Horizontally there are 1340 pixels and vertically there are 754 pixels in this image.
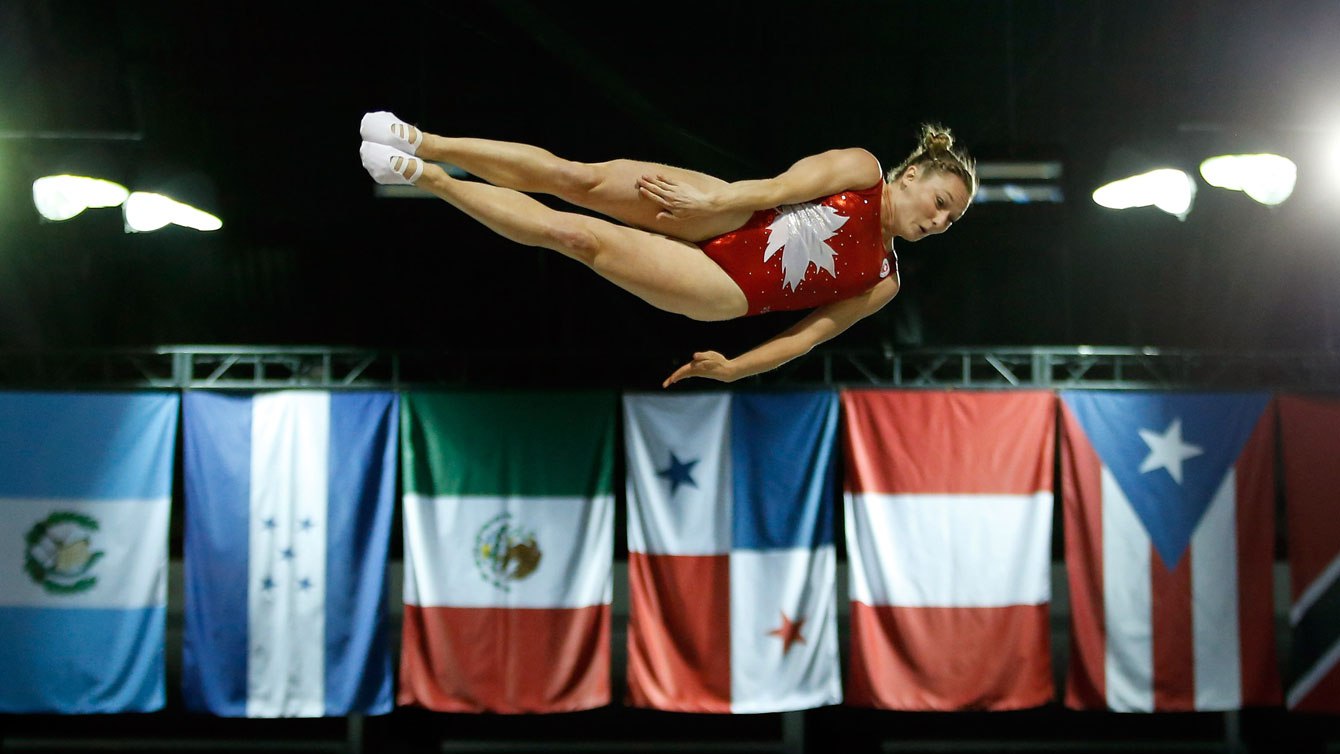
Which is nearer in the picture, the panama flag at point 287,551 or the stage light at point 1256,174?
the stage light at point 1256,174

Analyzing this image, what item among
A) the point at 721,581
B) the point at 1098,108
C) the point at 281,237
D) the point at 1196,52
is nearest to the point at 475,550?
the point at 721,581

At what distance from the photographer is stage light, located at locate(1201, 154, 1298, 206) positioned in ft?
17.4

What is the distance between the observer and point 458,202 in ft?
8.30

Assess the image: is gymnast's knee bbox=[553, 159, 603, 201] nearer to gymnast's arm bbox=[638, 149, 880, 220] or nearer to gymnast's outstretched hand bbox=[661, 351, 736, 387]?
gymnast's arm bbox=[638, 149, 880, 220]

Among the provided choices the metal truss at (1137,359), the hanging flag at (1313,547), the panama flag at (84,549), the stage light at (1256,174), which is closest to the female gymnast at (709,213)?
the metal truss at (1137,359)

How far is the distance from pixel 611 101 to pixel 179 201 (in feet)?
7.28

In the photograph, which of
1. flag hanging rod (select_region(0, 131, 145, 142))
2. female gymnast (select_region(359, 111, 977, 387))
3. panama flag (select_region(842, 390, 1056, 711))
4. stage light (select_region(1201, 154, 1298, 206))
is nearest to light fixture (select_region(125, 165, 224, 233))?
flag hanging rod (select_region(0, 131, 145, 142))

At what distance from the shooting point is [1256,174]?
5344mm

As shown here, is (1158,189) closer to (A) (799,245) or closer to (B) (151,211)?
(A) (799,245)

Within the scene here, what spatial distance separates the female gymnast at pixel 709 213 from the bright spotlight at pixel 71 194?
3.47 meters

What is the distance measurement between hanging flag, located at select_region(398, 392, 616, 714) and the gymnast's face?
3.15 meters

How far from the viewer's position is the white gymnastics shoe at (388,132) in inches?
99.7

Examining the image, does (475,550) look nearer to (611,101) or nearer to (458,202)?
(611,101)

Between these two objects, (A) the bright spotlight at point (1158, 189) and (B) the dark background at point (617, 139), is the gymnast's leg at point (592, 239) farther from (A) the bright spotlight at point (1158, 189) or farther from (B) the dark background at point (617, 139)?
(A) the bright spotlight at point (1158, 189)
